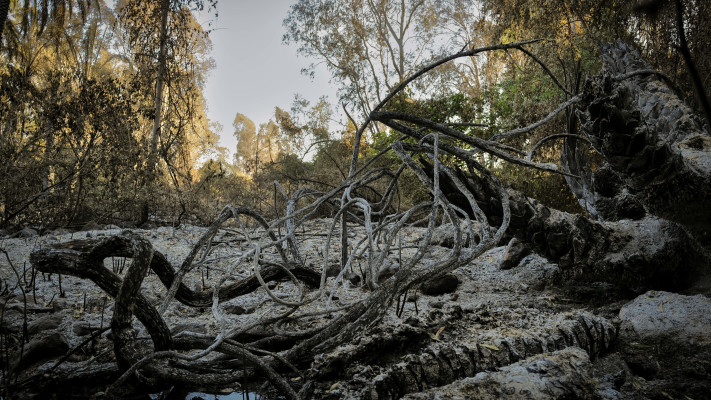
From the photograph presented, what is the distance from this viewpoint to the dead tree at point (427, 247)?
137 centimetres

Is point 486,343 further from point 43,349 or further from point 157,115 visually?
point 157,115

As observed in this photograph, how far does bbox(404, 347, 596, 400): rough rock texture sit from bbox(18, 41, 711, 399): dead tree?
38cm

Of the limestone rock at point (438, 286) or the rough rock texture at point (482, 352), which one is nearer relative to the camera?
the rough rock texture at point (482, 352)

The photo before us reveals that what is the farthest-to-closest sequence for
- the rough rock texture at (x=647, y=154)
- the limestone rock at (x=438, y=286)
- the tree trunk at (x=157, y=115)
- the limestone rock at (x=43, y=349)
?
the tree trunk at (x=157, y=115)
the limestone rock at (x=438, y=286)
the rough rock texture at (x=647, y=154)
the limestone rock at (x=43, y=349)

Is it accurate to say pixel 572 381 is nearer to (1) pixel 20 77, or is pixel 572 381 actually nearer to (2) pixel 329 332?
(2) pixel 329 332

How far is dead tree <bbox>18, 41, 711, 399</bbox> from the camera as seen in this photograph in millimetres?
1366

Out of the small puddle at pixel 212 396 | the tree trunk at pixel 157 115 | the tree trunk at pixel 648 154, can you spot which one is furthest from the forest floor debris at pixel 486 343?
the tree trunk at pixel 157 115

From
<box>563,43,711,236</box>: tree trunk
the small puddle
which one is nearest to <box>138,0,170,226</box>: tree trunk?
the small puddle

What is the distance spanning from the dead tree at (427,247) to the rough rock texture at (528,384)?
375 millimetres

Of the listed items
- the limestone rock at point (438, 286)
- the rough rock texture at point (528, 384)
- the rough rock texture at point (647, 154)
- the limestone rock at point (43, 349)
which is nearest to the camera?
the rough rock texture at point (528, 384)

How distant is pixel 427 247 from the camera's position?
1.62 metres

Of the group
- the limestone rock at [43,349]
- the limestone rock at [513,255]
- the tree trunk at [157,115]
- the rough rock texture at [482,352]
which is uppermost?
the tree trunk at [157,115]

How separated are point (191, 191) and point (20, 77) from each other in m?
2.90

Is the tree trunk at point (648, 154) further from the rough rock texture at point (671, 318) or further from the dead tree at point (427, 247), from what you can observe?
the rough rock texture at point (671, 318)
